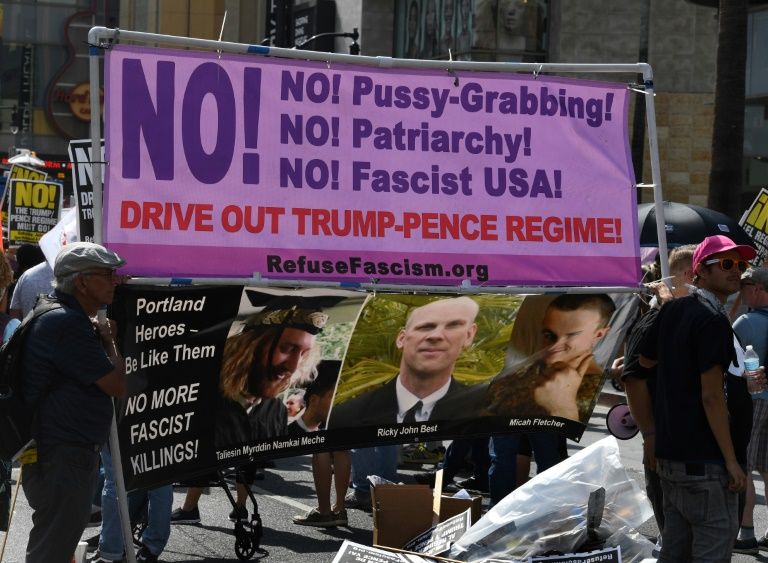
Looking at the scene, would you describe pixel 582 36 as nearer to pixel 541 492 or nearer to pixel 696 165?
pixel 696 165

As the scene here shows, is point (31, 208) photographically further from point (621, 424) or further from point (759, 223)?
point (621, 424)

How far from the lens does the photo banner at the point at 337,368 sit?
21.2 ft

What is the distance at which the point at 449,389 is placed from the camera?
7.04 metres

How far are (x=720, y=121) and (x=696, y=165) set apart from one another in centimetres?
1331

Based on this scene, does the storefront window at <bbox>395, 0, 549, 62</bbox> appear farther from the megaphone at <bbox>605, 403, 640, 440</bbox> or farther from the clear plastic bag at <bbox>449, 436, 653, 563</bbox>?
the clear plastic bag at <bbox>449, 436, 653, 563</bbox>

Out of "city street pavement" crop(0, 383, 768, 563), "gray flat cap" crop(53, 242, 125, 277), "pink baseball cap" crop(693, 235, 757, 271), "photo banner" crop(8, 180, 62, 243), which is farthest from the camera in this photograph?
"photo banner" crop(8, 180, 62, 243)

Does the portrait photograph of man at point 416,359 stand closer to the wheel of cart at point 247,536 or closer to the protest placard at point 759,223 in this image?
the wheel of cart at point 247,536

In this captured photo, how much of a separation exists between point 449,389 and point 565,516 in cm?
93

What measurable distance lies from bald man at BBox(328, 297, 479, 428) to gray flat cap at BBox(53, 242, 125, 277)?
5.25 ft

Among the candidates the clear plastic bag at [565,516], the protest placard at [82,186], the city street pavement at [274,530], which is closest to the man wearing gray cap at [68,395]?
the clear plastic bag at [565,516]

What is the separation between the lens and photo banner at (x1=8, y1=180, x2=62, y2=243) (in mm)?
18125

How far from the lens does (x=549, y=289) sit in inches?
276

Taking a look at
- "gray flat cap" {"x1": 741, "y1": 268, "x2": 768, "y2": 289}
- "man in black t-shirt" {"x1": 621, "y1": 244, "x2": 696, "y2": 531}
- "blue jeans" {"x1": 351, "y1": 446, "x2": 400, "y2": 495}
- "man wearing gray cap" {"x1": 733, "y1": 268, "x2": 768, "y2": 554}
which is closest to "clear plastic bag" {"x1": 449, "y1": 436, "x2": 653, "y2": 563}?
"man in black t-shirt" {"x1": 621, "y1": 244, "x2": 696, "y2": 531}

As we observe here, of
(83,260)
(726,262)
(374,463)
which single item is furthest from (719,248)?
(374,463)
